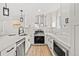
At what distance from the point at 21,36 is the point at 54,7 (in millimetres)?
462

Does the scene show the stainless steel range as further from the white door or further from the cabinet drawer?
the white door

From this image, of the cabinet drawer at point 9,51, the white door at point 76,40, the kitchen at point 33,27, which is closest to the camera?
the white door at point 76,40

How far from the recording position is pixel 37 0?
3.72 ft

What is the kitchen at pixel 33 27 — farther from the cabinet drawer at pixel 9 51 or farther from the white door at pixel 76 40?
the white door at pixel 76 40

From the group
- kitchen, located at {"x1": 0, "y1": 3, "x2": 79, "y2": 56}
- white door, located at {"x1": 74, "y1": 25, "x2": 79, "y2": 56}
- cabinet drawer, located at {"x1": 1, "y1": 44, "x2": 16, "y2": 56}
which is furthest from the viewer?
kitchen, located at {"x1": 0, "y1": 3, "x2": 79, "y2": 56}

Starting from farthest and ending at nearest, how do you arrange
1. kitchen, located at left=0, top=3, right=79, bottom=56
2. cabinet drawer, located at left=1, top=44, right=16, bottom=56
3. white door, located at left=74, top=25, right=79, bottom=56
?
kitchen, located at left=0, top=3, right=79, bottom=56
cabinet drawer, located at left=1, top=44, right=16, bottom=56
white door, located at left=74, top=25, right=79, bottom=56

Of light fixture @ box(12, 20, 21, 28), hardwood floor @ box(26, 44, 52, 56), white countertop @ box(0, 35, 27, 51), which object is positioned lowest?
hardwood floor @ box(26, 44, 52, 56)

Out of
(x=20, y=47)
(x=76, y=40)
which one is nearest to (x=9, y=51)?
(x=20, y=47)

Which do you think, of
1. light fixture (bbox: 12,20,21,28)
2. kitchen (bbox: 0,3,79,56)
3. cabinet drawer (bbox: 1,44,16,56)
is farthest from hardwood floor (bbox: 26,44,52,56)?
light fixture (bbox: 12,20,21,28)

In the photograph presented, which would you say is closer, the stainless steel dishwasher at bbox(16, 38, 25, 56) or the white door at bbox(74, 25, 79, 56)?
the white door at bbox(74, 25, 79, 56)

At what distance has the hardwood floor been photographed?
3.73 ft

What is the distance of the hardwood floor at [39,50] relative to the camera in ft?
3.73

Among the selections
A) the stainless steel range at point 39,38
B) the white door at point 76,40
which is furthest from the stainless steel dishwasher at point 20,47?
the white door at point 76,40

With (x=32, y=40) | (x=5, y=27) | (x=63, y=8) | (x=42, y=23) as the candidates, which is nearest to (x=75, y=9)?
(x=63, y=8)
